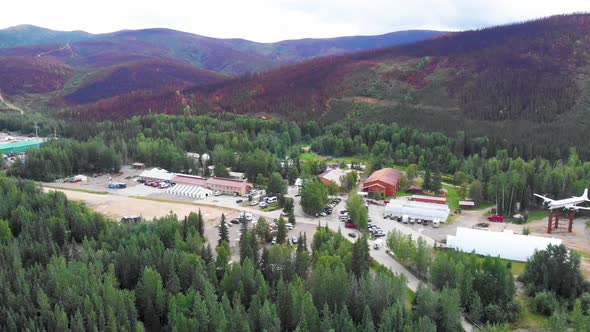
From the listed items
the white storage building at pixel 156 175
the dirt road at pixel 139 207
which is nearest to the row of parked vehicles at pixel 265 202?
the dirt road at pixel 139 207

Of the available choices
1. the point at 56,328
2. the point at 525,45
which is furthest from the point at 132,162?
the point at 525,45

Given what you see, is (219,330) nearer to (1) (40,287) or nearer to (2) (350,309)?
(2) (350,309)

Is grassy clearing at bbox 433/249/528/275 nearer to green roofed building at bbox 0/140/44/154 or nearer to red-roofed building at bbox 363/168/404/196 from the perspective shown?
red-roofed building at bbox 363/168/404/196

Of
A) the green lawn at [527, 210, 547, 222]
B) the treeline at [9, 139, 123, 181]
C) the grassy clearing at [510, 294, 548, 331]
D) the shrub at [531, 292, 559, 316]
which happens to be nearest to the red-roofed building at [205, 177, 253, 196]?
the treeline at [9, 139, 123, 181]

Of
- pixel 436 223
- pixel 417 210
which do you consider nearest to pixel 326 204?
pixel 417 210

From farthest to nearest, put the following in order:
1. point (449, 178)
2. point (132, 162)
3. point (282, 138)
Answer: point (282, 138) → point (132, 162) → point (449, 178)

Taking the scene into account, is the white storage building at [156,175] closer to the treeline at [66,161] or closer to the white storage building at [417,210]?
the treeline at [66,161]
